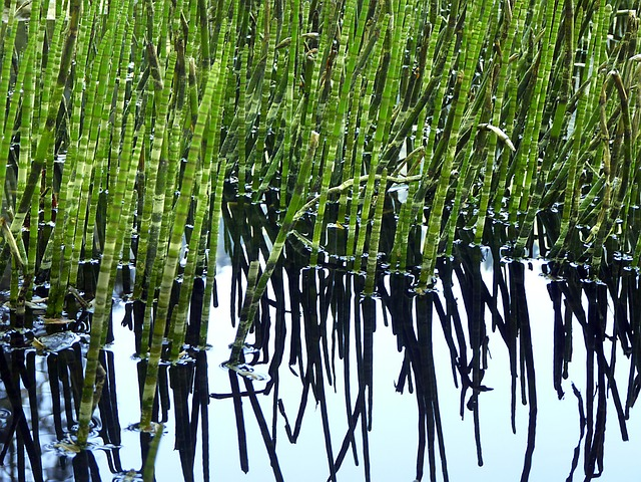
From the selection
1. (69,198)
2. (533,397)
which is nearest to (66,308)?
(69,198)

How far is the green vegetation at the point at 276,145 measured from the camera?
4.34ft

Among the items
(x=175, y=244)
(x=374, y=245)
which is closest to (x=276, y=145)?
(x=374, y=245)

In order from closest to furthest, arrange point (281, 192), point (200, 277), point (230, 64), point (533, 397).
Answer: point (533, 397), point (200, 277), point (230, 64), point (281, 192)

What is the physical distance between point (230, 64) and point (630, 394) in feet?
3.53

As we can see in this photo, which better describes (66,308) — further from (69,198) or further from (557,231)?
(557,231)

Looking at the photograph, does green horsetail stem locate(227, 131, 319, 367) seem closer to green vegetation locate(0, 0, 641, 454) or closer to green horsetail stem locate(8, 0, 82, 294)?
green vegetation locate(0, 0, 641, 454)

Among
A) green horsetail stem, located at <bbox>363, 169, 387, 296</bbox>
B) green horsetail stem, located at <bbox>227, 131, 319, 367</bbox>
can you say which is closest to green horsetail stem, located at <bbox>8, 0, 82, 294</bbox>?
green horsetail stem, located at <bbox>227, 131, 319, 367</bbox>

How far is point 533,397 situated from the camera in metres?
1.55

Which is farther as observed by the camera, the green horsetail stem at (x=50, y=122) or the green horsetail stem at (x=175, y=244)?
the green horsetail stem at (x=50, y=122)

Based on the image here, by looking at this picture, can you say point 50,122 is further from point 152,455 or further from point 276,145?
point 276,145

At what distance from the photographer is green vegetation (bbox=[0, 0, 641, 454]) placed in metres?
1.32

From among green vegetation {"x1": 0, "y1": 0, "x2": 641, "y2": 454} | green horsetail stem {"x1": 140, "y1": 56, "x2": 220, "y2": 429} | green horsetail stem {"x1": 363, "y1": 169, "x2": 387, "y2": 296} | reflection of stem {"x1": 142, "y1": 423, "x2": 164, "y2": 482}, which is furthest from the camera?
green horsetail stem {"x1": 363, "y1": 169, "x2": 387, "y2": 296}

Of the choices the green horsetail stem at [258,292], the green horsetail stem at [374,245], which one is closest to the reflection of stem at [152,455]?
the green horsetail stem at [258,292]

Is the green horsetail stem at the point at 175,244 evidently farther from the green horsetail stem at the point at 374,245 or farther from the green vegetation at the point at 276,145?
the green horsetail stem at the point at 374,245
